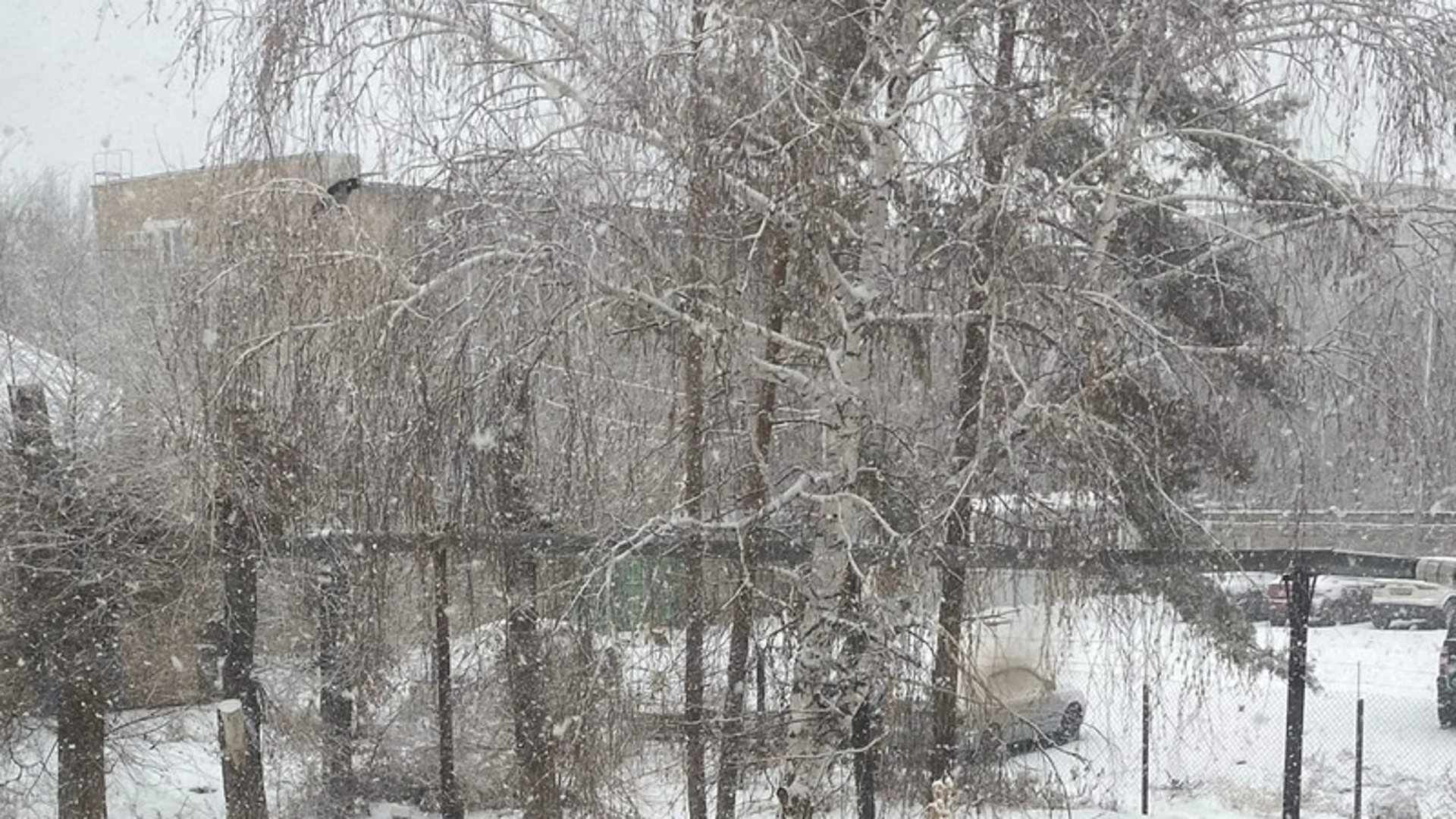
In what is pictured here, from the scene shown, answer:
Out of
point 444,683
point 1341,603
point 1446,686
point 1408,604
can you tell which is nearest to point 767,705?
point 444,683

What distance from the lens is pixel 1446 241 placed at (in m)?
4.36

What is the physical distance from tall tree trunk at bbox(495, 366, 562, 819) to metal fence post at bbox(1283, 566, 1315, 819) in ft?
10.1

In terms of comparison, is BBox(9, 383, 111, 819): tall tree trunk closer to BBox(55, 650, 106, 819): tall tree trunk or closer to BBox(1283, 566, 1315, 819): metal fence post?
BBox(55, 650, 106, 819): tall tree trunk

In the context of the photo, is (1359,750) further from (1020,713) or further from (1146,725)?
(1020,713)

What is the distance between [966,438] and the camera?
198 inches

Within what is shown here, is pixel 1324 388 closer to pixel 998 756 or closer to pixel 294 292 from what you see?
pixel 998 756

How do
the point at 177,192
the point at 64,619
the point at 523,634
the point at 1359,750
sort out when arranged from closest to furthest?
1. the point at 523,634
2. the point at 1359,750
3. the point at 64,619
4. the point at 177,192

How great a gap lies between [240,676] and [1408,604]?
23.5 ft

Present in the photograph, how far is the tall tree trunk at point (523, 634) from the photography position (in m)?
4.94

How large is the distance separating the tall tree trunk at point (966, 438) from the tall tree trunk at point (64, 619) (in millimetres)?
4437

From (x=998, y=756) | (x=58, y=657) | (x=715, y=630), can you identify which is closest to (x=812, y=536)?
(x=715, y=630)

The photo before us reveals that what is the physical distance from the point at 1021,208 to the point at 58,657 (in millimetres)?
5417

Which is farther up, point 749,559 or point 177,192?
point 177,192

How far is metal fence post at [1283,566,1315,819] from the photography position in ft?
16.3
